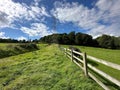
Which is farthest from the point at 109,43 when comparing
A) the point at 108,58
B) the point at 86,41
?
the point at 108,58

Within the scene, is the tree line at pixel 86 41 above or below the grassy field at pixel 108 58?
above

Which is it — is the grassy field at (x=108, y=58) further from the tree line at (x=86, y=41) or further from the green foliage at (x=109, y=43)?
the green foliage at (x=109, y=43)

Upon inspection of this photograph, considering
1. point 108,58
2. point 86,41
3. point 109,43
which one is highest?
point 86,41

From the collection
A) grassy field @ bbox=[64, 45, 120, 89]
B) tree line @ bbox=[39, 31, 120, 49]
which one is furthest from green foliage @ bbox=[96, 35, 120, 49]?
grassy field @ bbox=[64, 45, 120, 89]

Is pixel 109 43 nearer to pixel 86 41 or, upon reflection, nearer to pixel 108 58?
pixel 86 41

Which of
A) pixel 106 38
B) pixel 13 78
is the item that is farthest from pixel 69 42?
pixel 13 78

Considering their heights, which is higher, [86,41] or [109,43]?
[86,41]

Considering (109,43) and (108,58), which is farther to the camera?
(109,43)

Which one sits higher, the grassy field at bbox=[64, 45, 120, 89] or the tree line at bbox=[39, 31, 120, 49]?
the tree line at bbox=[39, 31, 120, 49]

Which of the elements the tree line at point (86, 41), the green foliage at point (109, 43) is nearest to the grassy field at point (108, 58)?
the tree line at point (86, 41)

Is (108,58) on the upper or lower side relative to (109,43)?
lower

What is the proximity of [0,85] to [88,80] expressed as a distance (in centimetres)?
471

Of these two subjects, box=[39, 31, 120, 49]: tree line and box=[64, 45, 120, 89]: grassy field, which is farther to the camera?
box=[39, 31, 120, 49]: tree line

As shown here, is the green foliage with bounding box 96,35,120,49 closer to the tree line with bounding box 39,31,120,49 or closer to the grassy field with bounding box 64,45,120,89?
the tree line with bounding box 39,31,120,49
